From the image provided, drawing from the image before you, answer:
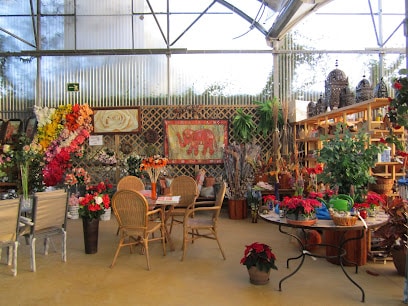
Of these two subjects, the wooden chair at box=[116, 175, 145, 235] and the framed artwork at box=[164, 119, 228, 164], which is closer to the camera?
the wooden chair at box=[116, 175, 145, 235]

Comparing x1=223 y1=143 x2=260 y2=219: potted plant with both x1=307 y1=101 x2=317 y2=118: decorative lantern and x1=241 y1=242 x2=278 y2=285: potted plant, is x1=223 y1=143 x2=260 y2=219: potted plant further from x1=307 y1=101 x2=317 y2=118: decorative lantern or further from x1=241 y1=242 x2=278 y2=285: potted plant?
x1=241 y1=242 x2=278 y2=285: potted plant

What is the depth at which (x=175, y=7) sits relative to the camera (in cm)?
726

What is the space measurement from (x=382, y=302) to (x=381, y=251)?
109 cm

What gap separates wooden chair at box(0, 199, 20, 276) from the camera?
3.21 metres

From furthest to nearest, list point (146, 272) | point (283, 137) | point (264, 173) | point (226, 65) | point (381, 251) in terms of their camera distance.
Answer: point (226, 65), point (283, 137), point (264, 173), point (381, 251), point (146, 272)

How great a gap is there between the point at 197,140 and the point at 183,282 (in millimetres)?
4042

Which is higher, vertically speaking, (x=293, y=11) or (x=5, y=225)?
(x=293, y=11)

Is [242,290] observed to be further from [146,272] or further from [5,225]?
[5,225]

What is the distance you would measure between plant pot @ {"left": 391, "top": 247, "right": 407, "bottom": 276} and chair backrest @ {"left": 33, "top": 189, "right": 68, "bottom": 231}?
A: 131 inches

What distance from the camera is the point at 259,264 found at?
3051mm

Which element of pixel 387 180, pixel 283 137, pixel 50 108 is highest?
pixel 50 108

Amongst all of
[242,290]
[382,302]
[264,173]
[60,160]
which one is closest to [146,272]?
[242,290]

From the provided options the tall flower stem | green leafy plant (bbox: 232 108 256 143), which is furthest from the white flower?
green leafy plant (bbox: 232 108 256 143)

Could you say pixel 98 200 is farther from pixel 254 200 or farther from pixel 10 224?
pixel 254 200
